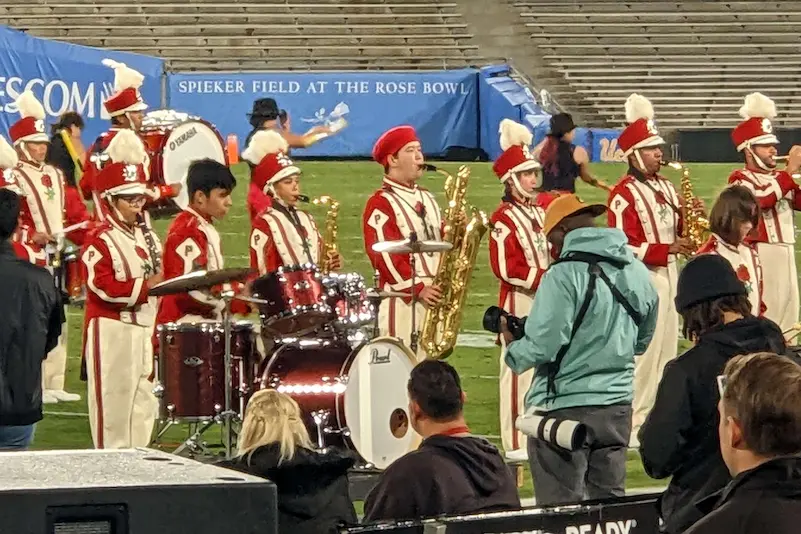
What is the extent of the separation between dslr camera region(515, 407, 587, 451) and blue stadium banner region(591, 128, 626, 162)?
17610 mm

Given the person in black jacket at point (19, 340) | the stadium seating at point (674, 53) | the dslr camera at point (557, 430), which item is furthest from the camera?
the stadium seating at point (674, 53)

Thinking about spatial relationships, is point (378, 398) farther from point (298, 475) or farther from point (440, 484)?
point (440, 484)

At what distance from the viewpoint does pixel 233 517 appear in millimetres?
1974

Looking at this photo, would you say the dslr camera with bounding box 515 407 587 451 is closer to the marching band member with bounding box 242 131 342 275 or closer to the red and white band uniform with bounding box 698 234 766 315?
the marching band member with bounding box 242 131 342 275

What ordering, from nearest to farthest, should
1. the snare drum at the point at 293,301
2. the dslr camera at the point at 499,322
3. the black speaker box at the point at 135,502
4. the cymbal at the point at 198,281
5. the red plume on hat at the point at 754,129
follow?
1. the black speaker box at the point at 135,502
2. the dslr camera at the point at 499,322
3. the cymbal at the point at 198,281
4. the snare drum at the point at 293,301
5. the red plume on hat at the point at 754,129

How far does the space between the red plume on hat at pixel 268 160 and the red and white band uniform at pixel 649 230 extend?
185 cm

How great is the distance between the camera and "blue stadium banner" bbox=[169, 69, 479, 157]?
2303 cm

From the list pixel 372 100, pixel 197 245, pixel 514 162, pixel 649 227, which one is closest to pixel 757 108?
pixel 649 227

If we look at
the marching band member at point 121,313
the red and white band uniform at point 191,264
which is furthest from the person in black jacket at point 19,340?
the red and white band uniform at point 191,264

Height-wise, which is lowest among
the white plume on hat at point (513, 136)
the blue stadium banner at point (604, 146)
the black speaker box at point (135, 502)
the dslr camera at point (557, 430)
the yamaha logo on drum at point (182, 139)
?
the dslr camera at point (557, 430)

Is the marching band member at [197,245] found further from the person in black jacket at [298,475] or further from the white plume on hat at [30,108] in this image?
the person in black jacket at [298,475]

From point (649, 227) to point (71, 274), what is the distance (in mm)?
3297

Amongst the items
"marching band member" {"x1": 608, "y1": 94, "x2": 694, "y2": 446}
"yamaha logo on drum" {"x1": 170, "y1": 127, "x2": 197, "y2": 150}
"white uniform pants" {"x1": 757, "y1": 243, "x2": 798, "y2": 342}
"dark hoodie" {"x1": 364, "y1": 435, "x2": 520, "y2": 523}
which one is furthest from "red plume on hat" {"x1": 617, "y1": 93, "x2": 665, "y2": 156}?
"dark hoodie" {"x1": 364, "y1": 435, "x2": 520, "y2": 523}

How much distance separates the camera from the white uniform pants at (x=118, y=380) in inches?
310
